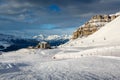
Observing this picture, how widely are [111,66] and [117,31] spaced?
30.1 m

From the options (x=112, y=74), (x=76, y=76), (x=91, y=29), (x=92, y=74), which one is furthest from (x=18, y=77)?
(x=91, y=29)

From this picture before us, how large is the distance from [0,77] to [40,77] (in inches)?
112

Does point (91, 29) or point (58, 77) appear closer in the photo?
point (58, 77)

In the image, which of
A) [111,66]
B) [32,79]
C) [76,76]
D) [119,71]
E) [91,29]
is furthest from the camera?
[91,29]

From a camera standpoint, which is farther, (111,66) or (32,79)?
(111,66)

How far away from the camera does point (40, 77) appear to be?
674 inches

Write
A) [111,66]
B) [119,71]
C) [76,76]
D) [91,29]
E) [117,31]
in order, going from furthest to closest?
[91,29], [117,31], [111,66], [119,71], [76,76]

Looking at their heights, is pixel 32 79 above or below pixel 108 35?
below

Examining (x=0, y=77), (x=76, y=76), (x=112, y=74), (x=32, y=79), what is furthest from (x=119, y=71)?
(x=0, y=77)

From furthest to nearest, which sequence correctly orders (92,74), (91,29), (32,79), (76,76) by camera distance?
(91,29) < (92,74) < (76,76) < (32,79)

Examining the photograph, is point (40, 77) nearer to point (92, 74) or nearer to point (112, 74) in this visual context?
point (92, 74)

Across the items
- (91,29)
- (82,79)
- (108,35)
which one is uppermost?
(91,29)

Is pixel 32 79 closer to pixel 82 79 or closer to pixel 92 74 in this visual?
pixel 82 79

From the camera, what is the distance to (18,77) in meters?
17.2
